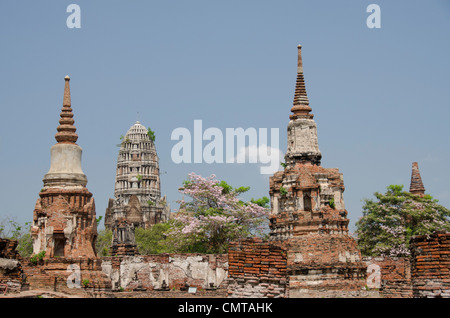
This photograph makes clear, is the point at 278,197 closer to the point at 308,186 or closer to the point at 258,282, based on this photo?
the point at 308,186

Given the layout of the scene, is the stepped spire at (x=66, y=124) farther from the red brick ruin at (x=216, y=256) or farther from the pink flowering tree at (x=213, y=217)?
the pink flowering tree at (x=213, y=217)

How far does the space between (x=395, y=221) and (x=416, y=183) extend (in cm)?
560

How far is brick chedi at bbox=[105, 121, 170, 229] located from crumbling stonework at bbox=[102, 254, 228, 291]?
57.7m

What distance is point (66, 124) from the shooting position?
1213 inches

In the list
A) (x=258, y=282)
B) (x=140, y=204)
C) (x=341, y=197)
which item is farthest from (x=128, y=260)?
(x=140, y=204)

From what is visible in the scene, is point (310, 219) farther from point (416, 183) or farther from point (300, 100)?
point (416, 183)

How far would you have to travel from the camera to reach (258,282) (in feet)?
49.9

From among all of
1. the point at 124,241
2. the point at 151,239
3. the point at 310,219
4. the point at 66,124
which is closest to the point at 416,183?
the point at 310,219

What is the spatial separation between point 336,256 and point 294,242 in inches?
82.5

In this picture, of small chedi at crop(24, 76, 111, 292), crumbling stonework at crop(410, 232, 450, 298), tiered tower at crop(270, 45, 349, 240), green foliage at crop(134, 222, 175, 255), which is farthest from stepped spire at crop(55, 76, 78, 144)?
green foliage at crop(134, 222, 175, 255)

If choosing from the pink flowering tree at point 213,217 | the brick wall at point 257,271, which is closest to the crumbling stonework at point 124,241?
the pink flowering tree at point 213,217

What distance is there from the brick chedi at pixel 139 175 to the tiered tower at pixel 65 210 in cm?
6368

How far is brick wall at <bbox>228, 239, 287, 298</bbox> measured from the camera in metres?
15.1

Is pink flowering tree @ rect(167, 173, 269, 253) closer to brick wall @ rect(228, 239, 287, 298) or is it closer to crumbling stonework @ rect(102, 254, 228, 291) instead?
crumbling stonework @ rect(102, 254, 228, 291)
